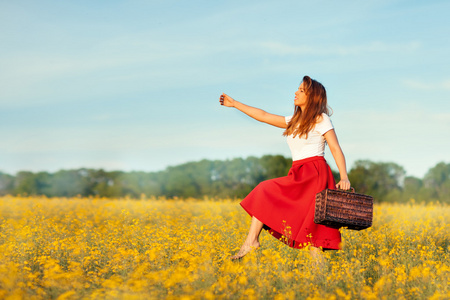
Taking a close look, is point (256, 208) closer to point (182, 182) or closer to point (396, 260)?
point (396, 260)

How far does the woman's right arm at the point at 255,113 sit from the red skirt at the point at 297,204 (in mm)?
597

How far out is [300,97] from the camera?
5004mm

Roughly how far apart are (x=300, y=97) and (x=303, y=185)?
3.36 feet

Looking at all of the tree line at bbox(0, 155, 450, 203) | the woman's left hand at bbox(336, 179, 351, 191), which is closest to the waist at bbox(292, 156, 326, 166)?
the woman's left hand at bbox(336, 179, 351, 191)

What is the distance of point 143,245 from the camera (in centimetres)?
608

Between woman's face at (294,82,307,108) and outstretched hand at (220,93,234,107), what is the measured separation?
810 millimetres

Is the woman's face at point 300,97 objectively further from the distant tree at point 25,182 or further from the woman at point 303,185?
the distant tree at point 25,182

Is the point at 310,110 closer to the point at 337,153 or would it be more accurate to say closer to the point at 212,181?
the point at 337,153

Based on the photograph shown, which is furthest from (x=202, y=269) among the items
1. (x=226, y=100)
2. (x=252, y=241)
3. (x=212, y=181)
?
(x=212, y=181)

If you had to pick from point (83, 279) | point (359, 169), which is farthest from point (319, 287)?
point (359, 169)

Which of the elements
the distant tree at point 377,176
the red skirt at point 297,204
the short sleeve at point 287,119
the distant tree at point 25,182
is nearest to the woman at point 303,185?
the red skirt at point 297,204

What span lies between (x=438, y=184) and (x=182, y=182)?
25.7 meters

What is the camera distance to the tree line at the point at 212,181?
4050 centimetres

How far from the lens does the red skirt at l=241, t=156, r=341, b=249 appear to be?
4.80 metres
